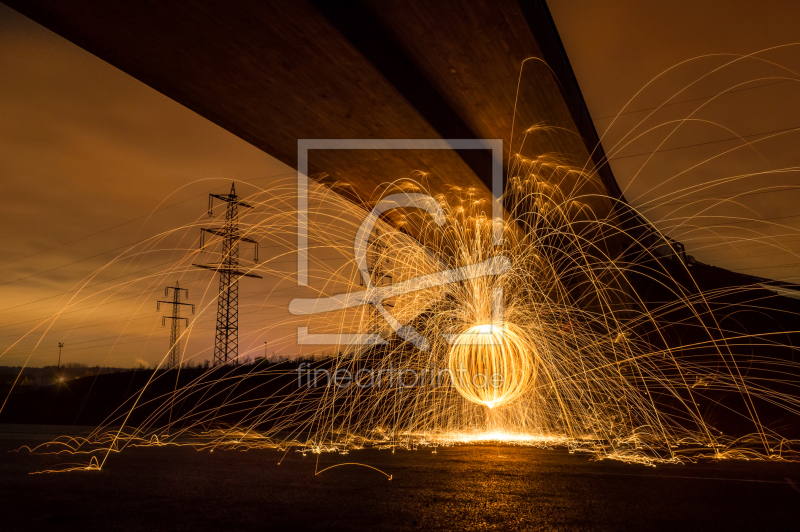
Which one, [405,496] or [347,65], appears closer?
[405,496]

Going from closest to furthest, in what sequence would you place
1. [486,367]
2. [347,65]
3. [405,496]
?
[405,496], [347,65], [486,367]

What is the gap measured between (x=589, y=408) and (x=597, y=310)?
176 inches

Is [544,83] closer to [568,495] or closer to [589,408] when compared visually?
[568,495]

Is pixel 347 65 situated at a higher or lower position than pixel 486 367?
higher

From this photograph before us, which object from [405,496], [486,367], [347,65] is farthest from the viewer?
[486,367]

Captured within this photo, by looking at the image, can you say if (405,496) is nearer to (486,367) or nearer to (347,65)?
(486,367)

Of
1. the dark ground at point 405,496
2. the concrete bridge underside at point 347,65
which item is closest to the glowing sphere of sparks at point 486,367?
the dark ground at point 405,496

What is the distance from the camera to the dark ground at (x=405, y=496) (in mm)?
3059

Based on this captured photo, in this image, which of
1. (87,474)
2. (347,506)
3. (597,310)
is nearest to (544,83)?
(347,506)

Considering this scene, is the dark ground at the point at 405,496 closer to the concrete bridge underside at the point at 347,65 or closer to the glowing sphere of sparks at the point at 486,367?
the glowing sphere of sparks at the point at 486,367

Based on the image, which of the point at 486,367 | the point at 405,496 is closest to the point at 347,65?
the point at 486,367

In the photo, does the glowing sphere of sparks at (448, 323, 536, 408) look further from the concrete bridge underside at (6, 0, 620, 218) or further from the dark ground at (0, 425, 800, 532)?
the concrete bridge underside at (6, 0, 620, 218)

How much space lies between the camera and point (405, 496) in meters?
3.90

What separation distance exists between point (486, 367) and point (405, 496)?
4.74m
